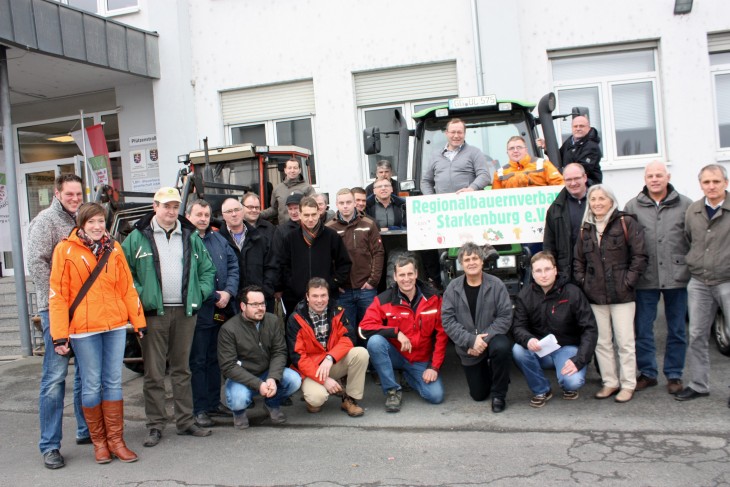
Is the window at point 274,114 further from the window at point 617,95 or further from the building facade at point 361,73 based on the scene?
the window at point 617,95

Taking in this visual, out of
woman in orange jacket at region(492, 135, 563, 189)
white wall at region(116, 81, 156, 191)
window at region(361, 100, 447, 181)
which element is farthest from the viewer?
white wall at region(116, 81, 156, 191)

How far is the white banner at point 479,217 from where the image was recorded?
6.21 metres

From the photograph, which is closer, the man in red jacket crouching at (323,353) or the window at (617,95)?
the man in red jacket crouching at (323,353)

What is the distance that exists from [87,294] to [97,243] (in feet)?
1.28

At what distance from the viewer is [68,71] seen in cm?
1134

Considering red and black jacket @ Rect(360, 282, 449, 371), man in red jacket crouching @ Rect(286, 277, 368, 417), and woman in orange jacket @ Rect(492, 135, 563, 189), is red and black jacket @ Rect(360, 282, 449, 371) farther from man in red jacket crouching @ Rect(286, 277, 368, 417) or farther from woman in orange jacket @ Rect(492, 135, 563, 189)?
woman in orange jacket @ Rect(492, 135, 563, 189)

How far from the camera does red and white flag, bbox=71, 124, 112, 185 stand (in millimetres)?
13125

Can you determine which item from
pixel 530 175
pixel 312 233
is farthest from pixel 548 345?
pixel 312 233

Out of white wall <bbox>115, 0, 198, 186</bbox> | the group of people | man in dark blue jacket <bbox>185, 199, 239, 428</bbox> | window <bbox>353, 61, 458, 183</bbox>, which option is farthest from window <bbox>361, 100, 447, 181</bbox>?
man in dark blue jacket <bbox>185, 199, 239, 428</bbox>

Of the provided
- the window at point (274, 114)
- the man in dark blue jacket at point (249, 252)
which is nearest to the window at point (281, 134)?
the window at point (274, 114)

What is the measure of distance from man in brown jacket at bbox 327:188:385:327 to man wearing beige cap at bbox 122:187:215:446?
4.89 feet

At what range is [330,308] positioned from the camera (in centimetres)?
587

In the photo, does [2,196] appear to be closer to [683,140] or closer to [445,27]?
[445,27]

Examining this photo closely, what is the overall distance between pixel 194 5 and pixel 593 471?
11290mm
